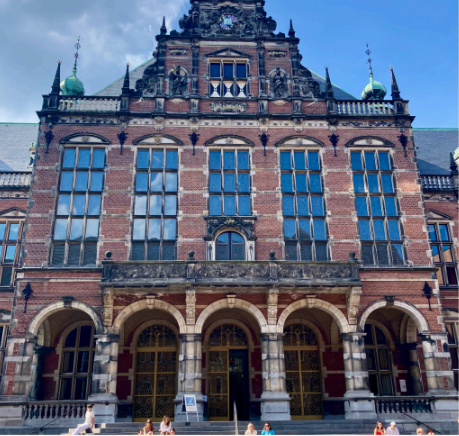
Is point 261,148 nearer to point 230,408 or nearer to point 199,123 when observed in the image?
point 199,123

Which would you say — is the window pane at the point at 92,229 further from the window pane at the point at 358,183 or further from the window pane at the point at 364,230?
the window pane at the point at 358,183

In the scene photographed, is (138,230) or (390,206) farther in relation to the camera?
(390,206)

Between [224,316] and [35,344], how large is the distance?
290 inches

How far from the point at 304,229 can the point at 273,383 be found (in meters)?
6.24

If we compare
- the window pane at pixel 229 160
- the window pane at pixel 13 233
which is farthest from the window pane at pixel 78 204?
the window pane at pixel 229 160

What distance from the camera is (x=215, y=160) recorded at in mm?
19484

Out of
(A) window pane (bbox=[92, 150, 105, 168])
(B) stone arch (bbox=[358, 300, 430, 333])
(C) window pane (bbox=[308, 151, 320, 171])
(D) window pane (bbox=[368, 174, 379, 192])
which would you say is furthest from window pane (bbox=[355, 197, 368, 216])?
(A) window pane (bbox=[92, 150, 105, 168])

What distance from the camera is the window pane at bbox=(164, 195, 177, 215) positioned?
1866 cm

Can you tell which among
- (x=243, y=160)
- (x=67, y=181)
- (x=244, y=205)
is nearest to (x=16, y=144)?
(x=67, y=181)

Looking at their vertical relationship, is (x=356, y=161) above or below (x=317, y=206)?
above

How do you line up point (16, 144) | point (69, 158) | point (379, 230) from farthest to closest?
point (16, 144), point (69, 158), point (379, 230)

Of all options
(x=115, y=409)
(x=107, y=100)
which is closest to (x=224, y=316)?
(x=115, y=409)

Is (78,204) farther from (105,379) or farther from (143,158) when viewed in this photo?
(105,379)

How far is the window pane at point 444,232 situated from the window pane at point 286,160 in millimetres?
7742
